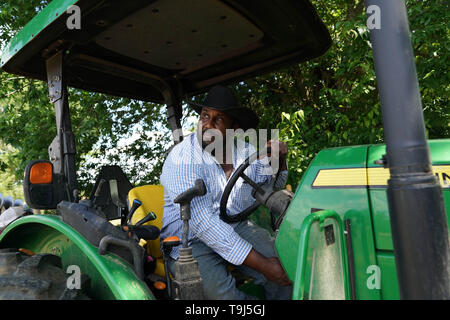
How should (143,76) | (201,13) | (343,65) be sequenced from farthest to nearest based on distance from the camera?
(343,65), (143,76), (201,13)

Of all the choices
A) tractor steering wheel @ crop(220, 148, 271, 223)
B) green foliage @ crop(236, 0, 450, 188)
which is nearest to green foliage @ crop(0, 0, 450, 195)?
green foliage @ crop(236, 0, 450, 188)

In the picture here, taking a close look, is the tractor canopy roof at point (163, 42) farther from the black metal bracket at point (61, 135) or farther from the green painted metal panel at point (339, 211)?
the green painted metal panel at point (339, 211)

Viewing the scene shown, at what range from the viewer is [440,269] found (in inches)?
34.9

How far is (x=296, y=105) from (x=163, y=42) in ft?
10.1

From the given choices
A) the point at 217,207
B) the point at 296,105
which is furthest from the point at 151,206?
the point at 296,105

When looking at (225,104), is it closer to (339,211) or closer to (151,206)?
(151,206)

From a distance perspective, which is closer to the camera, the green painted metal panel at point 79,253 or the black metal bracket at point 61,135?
the green painted metal panel at point 79,253

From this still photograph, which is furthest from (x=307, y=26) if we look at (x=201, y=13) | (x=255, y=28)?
(x=201, y=13)

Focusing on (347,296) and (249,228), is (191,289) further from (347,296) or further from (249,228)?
(249,228)

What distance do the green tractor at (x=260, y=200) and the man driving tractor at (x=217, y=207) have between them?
0.57 feet

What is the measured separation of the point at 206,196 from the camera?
6.37 ft

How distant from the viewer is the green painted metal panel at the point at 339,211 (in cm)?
137


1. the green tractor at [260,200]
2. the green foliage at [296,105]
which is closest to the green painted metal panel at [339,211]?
the green tractor at [260,200]

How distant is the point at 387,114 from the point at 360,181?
1.67 feet
